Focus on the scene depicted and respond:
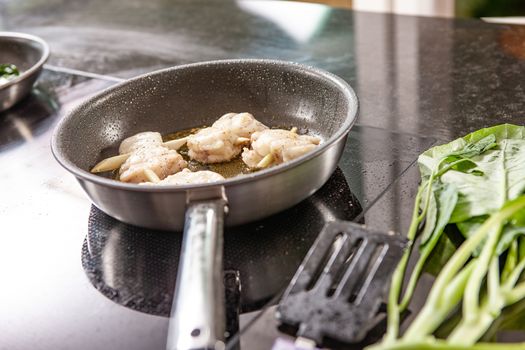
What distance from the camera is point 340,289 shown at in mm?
788

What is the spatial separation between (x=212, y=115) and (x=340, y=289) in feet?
2.38

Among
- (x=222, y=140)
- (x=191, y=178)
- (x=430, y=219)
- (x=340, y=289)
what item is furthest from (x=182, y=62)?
(x=340, y=289)

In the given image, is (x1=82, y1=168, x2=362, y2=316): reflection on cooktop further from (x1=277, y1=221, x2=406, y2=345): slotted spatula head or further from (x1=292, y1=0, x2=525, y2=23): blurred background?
(x1=292, y1=0, x2=525, y2=23): blurred background

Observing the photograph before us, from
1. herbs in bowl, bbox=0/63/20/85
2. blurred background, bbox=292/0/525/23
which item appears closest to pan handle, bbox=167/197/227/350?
herbs in bowl, bbox=0/63/20/85

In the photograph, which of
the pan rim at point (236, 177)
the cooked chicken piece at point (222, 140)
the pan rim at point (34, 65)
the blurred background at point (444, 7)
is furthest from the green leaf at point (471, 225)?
the blurred background at point (444, 7)

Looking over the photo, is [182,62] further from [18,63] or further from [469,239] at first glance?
[469,239]

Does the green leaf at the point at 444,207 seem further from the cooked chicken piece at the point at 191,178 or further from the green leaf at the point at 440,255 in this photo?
the cooked chicken piece at the point at 191,178

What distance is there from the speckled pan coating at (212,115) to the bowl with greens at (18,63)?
0.43 metres

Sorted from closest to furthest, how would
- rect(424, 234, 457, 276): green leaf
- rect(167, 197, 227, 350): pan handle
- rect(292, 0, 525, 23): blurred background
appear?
1. rect(167, 197, 227, 350): pan handle
2. rect(424, 234, 457, 276): green leaf
3. rect(292, 0, 525, 23): blurred background

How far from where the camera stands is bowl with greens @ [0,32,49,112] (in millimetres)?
1652

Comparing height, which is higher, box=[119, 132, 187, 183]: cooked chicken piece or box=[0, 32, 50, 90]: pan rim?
box=[0, 32, 50, 90]: pan rim

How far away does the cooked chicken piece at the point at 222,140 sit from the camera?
4.03 feet

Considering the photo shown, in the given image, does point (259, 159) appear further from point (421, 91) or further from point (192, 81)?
point (421, 91)

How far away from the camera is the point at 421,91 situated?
1.55m
